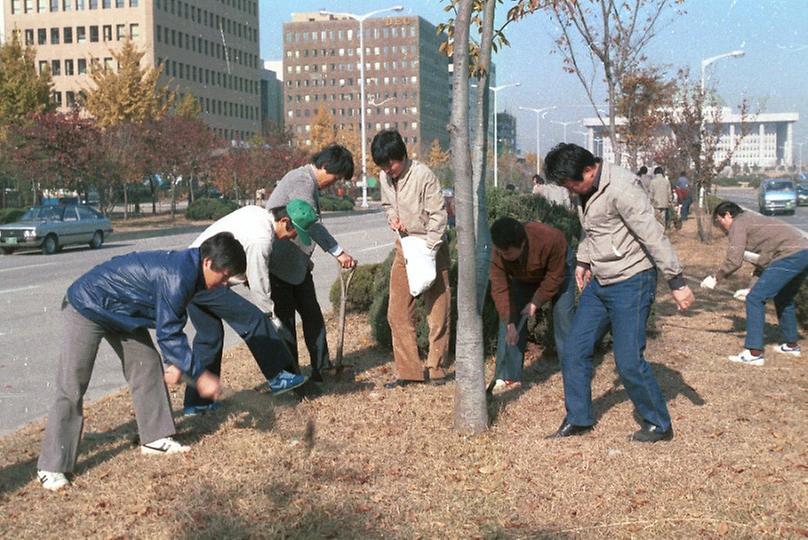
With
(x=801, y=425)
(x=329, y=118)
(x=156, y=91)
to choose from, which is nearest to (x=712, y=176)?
(x=801, y=425)

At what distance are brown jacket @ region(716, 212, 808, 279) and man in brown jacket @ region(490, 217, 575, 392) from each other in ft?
6.44

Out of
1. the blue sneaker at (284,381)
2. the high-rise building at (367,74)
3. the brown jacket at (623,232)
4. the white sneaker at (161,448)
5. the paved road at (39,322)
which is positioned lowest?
the paved road at (39,322)

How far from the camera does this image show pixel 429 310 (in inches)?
291

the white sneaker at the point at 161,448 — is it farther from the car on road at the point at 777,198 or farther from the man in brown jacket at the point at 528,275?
the car on road at the point at 777,198

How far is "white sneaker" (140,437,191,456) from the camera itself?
5.77 metres

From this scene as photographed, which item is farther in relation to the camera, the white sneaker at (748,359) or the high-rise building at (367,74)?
the high-rise building at (367,74)

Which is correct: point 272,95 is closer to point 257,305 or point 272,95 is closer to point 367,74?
point 367,74

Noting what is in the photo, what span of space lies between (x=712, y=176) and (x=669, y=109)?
4072mm

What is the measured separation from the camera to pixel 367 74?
94875mm

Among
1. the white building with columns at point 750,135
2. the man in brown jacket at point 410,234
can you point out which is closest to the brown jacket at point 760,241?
the man in brown jacket at point 410,234

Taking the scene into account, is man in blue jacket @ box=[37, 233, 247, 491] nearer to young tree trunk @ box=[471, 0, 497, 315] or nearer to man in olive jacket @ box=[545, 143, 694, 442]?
young tree trunk @ box=[471, 0, 497, 315]

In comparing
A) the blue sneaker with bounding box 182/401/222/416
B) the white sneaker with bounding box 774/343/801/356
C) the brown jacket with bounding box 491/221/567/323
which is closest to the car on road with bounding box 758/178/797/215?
the white sneaker with bounding box 774/343/801/356

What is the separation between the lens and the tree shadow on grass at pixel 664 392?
6853 millimetres

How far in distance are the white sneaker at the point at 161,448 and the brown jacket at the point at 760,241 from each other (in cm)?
490
